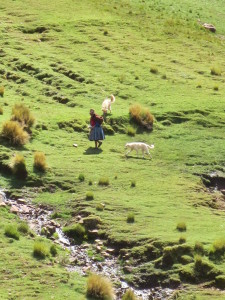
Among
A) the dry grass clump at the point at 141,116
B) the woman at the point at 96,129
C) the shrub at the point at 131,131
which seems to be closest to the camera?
the woman at the point at 96,129

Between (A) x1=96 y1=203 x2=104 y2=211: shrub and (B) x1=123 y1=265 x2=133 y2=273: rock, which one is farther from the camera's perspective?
(A) x1=96 y1=203 x2=104 y2=211: shrub

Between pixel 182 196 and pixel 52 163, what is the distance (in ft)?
18.8

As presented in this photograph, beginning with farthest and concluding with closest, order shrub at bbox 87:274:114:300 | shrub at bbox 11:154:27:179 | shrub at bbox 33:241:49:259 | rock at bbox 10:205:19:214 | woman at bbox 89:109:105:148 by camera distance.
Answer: woman at bbox 89:109:105:148 → shrub at bbox 11:154:27:179 → rock at bbox 10:205:19:214 → shrub at bbox 33:241:49:259 → shrub at bbox 87:274:114:300

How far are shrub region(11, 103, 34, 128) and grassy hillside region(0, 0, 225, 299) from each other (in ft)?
1.86

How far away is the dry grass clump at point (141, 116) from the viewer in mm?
37281

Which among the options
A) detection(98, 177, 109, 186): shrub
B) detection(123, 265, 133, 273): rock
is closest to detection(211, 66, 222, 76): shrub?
detection(98, 177, 109, 186): shrub

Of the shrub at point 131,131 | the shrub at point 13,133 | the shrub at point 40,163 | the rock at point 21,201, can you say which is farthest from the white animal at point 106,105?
the rock at point 21,201

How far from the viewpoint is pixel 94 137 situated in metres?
33.4

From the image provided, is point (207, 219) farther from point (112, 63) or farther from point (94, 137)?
point (112, 63)

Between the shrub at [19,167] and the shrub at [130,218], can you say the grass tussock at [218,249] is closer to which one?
the shrub at [130,218]

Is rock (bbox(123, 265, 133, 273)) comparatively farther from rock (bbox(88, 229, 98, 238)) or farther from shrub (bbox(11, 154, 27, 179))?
shrub (bbox(11, 154, 27, 179))

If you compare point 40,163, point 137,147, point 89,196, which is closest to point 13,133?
point 40,163

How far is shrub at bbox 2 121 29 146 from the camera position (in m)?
31.6

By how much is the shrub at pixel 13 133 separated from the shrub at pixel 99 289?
11.7m
